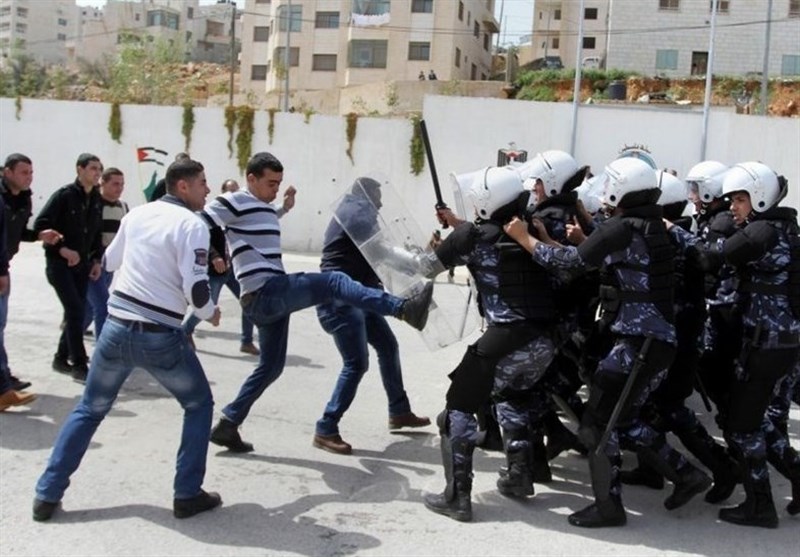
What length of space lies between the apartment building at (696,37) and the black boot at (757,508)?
41.9 metres

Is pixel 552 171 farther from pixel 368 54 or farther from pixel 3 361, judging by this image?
pixel 368 54

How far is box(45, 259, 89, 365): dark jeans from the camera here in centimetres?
698

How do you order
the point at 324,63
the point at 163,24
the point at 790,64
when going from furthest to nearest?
the point at 163,24, the point at 324,63, the point at 790,64

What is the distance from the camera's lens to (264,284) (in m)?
5.21

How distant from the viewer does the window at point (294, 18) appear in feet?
167

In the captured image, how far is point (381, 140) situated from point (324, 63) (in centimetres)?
3033

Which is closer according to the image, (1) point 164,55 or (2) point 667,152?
(2) point 667,152

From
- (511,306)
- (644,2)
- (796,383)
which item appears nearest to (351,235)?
(511,306)

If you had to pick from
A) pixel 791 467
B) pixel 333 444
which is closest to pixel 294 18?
pixel 333 444

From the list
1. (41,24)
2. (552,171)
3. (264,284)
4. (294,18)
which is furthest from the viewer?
(41,24)

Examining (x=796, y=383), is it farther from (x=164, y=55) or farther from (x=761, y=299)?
(x=164, y=55)

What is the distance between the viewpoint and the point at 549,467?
17.9 ft

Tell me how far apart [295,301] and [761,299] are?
8.69 feet

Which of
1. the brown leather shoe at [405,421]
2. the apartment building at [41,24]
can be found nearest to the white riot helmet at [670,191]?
the brown leather shoe at [405,421]
